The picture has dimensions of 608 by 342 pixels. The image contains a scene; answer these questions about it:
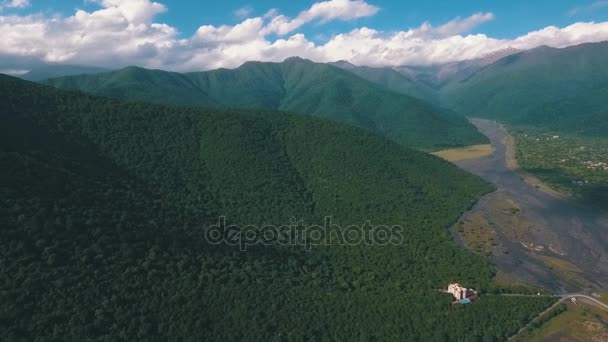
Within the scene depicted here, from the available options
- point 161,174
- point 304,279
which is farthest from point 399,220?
point 161,174

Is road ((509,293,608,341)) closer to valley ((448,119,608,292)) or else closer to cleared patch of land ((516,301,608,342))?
cleared patch of land ((516,301,608,342))

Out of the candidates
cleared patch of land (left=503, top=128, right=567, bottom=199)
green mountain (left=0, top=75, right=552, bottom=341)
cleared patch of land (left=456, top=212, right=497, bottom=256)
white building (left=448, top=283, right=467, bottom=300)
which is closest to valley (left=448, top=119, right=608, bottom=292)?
cleared patch of land (left=456, top=212, right=497, bottom=256)

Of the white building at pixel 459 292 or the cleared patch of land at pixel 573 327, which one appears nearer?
the cleared patch of land at pixel 573 327

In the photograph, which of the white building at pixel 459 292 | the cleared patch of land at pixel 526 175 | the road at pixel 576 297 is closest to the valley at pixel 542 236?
the cleared patch of land at pixel 526 175

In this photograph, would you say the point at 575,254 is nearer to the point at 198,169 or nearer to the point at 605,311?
the point at 605,311

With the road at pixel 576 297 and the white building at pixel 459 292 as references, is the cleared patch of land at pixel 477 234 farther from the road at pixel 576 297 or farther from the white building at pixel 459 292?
the white building at pixel 459 292
